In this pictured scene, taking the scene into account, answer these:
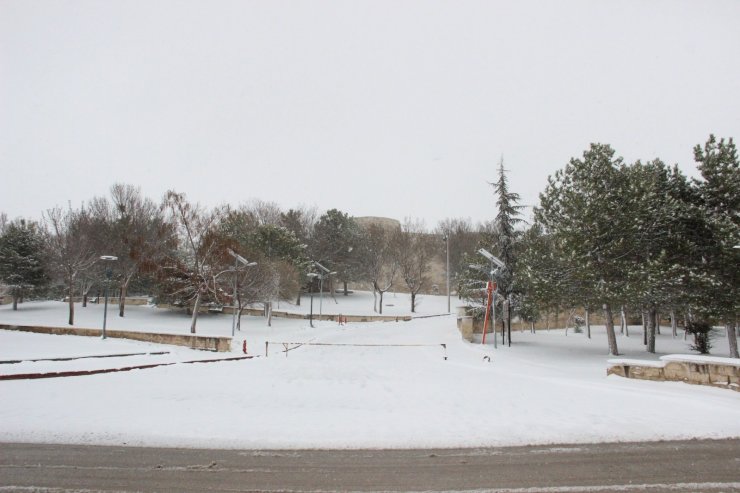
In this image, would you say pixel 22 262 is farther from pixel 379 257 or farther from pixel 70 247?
pixel 379 257

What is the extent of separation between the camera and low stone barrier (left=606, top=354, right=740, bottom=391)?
34.5 feet

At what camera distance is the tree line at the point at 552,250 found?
21031 mm

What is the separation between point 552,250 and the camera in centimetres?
2400

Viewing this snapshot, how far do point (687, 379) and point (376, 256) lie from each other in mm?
54282

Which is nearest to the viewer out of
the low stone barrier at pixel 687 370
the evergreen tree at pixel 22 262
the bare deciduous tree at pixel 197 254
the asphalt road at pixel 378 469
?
the asphalt road at pixel 378 469

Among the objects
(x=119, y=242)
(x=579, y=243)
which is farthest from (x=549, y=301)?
(x=119, y=242)

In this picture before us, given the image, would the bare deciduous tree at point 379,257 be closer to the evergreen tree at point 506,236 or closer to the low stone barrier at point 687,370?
the evergreen tree at point 506,236

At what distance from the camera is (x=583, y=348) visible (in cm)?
2714

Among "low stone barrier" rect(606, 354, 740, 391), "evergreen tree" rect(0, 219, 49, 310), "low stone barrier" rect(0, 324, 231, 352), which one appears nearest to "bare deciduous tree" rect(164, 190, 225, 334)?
"low stone barrier" rect(0, 324, 231, 352)

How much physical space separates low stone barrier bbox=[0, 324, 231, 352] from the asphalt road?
52.9 ft

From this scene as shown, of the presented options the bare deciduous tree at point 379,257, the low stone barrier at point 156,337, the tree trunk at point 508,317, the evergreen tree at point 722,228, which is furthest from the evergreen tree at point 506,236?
the bare deciduous tree at point 379,257

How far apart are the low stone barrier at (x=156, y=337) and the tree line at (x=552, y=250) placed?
4.86 metres

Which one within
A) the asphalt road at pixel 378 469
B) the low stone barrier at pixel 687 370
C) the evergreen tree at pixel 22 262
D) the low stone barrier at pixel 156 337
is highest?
the evergreen tree at pixel 22 262

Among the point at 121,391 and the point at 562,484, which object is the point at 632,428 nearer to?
the point at 562,484
